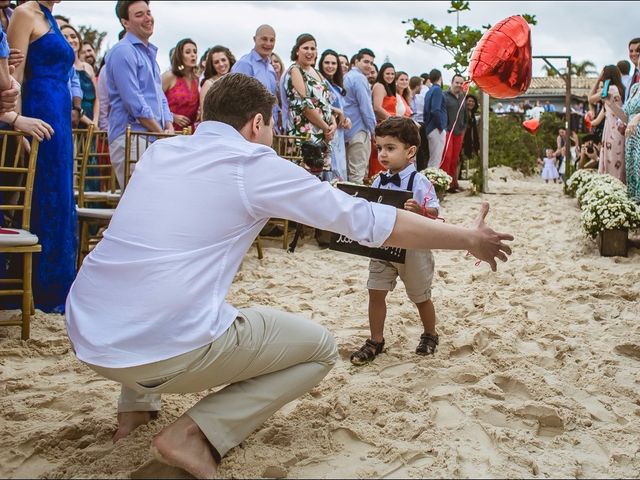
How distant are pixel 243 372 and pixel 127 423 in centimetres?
60

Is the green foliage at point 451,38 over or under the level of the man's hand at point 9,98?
over

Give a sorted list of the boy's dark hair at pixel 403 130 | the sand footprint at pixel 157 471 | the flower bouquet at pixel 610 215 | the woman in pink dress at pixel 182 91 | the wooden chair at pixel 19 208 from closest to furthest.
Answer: the sand footprint at pixel 157 471, the boy's dark hair at pixel 403 130, the wooden chair at pixel 19 208, the flower bouquet at pixel 610 215, the woman in pink dress at pixel 182 91

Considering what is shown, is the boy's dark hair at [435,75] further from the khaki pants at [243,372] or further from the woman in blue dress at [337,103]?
the khaki pants at [243,372]

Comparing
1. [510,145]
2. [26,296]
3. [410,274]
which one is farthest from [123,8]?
[510,145]

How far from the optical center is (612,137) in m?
8.75

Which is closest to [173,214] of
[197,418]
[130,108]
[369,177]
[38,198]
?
[197,418]

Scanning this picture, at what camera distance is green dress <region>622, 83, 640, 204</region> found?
7.31 m

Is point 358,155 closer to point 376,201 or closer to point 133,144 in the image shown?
point 133,144

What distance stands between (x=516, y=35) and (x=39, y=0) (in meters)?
2.99

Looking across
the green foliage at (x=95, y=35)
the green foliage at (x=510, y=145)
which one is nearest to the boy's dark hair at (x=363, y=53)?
the green foliage at (x=510, y=145)

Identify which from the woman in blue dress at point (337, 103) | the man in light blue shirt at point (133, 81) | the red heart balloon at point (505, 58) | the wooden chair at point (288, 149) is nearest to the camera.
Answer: the red heart balloon at point (505, 58)

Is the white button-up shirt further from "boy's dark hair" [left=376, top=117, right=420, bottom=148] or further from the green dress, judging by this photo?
the green dress

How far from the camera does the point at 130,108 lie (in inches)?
216

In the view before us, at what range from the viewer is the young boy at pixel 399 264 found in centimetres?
379
